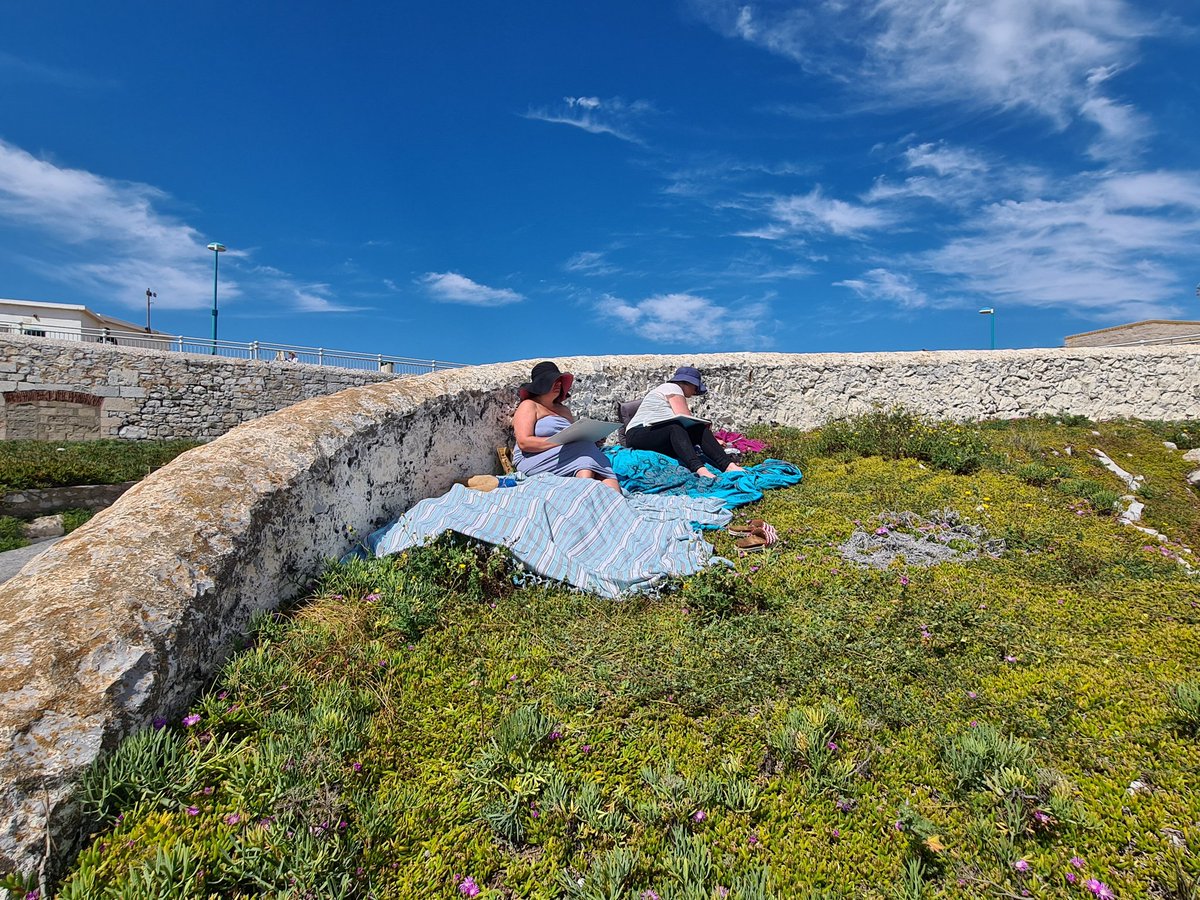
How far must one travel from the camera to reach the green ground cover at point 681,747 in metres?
1.89

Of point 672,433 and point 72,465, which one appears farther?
point 72,465

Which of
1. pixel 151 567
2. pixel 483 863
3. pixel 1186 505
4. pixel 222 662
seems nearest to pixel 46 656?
pixel 151 567

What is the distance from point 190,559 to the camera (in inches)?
104

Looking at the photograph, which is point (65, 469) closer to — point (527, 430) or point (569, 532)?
point (527, 430)

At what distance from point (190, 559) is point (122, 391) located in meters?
15.8

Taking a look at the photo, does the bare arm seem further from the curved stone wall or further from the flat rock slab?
the flat rock slab

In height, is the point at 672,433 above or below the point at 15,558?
above

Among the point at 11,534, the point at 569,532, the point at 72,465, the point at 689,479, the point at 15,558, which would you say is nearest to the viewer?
the point at 569,532

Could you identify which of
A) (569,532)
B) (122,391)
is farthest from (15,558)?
(122,391)

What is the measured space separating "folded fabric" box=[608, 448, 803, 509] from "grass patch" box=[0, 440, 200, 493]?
6962mm

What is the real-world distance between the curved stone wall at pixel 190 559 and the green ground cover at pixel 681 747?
0.49ft

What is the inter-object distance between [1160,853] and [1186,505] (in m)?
5.98

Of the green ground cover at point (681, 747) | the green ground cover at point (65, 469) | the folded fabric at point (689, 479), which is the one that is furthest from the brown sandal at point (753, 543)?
the green ground cover at point (65, 469)

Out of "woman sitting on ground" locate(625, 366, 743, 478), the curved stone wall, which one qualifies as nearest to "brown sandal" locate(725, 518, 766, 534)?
"woman sitting on ground" locate(625, 366, 743, 478)
